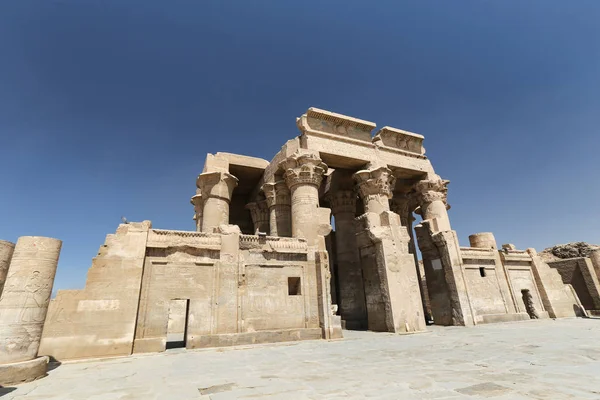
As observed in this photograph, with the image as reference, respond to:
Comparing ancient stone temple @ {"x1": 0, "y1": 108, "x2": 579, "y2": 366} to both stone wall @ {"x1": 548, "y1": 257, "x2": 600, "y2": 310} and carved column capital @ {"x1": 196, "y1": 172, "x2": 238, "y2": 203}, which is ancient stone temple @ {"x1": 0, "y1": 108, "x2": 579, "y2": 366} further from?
stone wall @ {"x1": 548, "y1": 257, "x2": 600, "y2": 310}

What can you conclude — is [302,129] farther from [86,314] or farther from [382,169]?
[86,314]

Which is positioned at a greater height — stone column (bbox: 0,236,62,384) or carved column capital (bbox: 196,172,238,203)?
carved column capital (bbox: 196,172,238,203)

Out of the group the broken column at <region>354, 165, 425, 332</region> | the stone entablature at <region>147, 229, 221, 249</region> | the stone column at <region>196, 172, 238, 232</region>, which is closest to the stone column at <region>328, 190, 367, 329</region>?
the broken column at <region>354, 165, 425, 332</region>

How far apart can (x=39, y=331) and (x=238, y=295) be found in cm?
503

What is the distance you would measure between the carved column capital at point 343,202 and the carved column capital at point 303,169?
3.95 m

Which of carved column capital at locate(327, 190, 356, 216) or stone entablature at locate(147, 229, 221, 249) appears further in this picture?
carved column capital at locate(327, 190, 356, 216)

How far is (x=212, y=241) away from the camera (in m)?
10.1

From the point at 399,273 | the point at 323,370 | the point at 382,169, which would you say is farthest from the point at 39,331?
the point at 382,169

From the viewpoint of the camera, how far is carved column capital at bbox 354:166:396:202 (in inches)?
619

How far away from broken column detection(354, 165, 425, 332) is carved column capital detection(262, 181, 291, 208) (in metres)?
4.05

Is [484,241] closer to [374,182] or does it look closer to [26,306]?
[374,182]

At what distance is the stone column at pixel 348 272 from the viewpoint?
48.3 ft

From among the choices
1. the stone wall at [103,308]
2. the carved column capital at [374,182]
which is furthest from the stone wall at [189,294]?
the carved column capital at [374,182]

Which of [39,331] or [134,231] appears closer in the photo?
[39,331]
